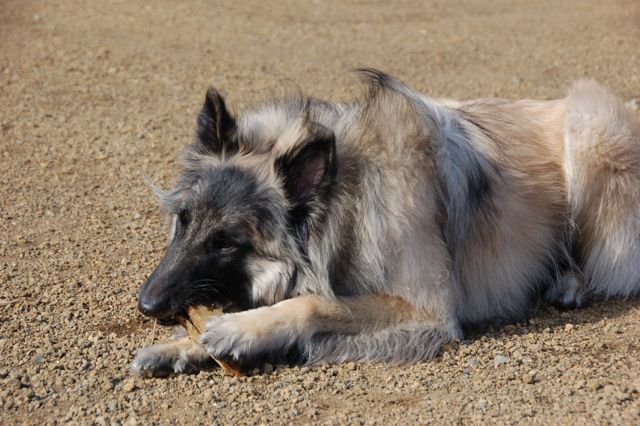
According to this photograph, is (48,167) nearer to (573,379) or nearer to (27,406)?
(27,406)

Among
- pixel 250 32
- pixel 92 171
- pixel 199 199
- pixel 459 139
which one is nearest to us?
pixel 199 199

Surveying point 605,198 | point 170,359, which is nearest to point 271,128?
point 170,359

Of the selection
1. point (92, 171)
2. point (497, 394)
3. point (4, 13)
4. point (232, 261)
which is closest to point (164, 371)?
point (232, 261)

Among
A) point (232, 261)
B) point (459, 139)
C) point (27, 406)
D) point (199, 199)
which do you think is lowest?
point (27, 406)

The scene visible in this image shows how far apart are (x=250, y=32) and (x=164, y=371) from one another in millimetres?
7833

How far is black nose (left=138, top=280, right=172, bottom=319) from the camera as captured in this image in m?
4.62

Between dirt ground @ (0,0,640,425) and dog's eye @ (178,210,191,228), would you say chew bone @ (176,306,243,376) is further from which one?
dog's eye @ (178,210,191,228)

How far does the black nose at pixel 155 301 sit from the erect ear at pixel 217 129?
0.89 meters

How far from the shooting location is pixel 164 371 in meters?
4.61

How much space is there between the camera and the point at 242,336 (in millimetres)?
4566

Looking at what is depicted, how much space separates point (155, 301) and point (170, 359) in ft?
1.07

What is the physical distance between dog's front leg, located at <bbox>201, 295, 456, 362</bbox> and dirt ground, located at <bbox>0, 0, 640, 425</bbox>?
4.6 inches

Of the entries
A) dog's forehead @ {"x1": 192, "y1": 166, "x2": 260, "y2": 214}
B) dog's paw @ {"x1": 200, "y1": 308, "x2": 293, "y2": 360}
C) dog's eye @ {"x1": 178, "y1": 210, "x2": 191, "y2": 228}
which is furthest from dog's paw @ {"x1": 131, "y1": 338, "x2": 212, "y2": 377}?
dog's forehead @ {"x1": 192, "y1": 166, "x2": 260, "y2": 214}

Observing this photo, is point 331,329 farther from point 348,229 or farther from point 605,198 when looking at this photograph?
point 605,198
